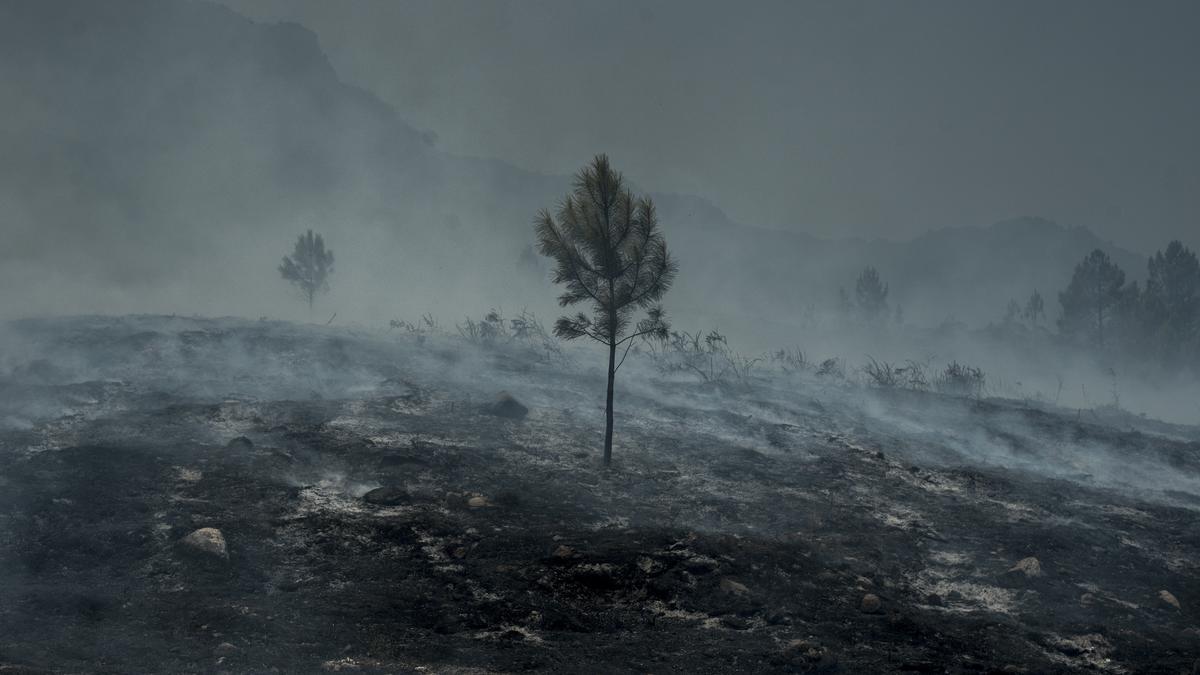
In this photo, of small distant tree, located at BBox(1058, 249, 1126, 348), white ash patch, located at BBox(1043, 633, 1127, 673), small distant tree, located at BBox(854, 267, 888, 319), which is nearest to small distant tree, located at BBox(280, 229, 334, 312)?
small distant tree, located at BBox(854, 267, 888, 319)

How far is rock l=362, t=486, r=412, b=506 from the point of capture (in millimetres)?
11363

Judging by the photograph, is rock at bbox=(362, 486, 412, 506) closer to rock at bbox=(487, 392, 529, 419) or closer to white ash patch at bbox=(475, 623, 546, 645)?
white ash patch at bbox=(475, 623, 546, 645)

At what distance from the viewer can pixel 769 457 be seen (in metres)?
16.4

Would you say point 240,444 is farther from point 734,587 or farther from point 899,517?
Answer: point 899,517

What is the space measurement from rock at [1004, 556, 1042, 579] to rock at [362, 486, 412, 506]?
31.7 ft

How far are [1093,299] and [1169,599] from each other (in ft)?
183

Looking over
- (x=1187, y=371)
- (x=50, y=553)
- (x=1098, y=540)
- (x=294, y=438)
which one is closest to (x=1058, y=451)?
(x=1098, y=540)

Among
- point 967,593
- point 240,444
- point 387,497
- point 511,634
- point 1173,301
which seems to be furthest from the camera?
point 1173,301

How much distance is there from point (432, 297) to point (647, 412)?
105 metres

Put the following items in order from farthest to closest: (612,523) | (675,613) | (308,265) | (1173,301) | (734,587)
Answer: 1. (308,265)
2. (1173,301)
3. (612,523)
4. (734,587)
5. (675,613)

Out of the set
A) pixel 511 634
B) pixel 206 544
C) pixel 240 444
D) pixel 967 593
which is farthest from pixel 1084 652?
pixel 240 444

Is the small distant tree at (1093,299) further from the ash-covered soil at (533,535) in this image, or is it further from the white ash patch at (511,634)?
the white ash patch at (511,634)

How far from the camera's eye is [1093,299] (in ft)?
179

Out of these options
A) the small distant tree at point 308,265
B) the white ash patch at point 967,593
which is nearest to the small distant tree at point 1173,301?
the white ash patch at point 967,593
